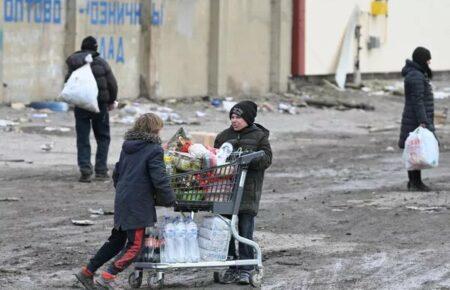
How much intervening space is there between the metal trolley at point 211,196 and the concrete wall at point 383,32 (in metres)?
20.5

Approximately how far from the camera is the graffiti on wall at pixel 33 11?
21203 millimetres

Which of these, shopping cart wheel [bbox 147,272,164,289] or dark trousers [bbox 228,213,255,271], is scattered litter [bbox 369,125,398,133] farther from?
shopping cart wheel [bbox 147,272,164,289]

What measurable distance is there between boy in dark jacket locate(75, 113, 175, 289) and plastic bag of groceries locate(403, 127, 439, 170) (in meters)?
5.89

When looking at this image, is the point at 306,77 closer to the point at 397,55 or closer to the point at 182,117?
the point at 397,55

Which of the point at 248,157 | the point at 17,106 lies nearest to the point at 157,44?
the point at 17,106

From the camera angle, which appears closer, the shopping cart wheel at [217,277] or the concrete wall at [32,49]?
the shopping cart wheel at [217,277]

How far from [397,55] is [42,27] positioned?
46.1ft

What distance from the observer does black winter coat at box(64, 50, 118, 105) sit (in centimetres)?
1441

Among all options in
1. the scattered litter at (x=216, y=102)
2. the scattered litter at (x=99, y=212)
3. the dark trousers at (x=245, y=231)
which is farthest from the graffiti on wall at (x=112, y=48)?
the dark trousers at (x=245, y=231)

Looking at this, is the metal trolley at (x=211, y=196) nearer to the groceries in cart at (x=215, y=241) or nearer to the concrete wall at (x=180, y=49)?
the groceries in cart at (x=215, y=241)

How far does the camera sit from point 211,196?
878 centimetres

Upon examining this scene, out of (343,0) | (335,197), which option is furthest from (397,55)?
(335,197)

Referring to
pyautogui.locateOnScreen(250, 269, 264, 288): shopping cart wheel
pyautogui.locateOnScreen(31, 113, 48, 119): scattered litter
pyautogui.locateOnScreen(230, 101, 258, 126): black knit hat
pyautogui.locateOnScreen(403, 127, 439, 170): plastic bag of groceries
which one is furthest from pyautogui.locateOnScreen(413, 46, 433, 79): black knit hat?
pyautogui.locateOnScreen(31, 113, 48, 119): scattered litter

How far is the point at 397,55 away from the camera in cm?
3300
